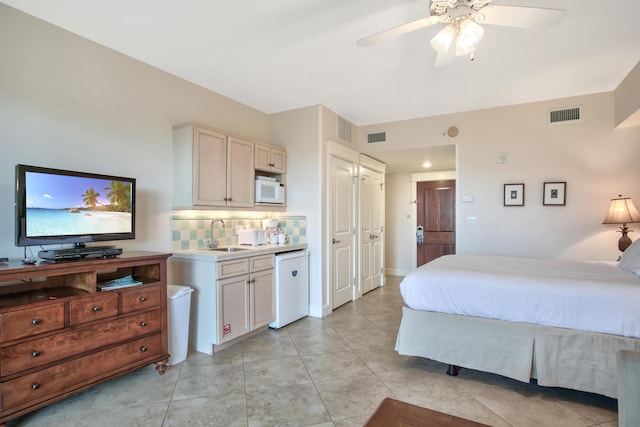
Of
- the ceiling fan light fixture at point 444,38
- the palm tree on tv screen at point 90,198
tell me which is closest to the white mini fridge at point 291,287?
the palm tree on tv screen at point 90,198

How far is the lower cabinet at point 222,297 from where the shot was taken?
2.88 meters

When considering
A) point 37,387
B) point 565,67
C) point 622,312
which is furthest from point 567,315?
point 37,387

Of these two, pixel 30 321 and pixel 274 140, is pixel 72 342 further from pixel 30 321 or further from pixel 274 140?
pixel 274 140

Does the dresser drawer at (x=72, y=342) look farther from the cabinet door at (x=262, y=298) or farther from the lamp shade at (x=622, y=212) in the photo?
the lamp shade at (x=622, y=212)

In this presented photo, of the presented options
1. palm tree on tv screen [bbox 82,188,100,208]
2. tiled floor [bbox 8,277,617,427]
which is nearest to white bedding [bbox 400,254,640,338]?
tiled floor [bbox 8,277,617,427]

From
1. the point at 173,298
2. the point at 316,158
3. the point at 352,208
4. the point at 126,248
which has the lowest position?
the point at 173,298

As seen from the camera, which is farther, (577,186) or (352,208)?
(352,208)

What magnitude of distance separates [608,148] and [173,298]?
4.75 metres

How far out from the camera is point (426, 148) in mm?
4574

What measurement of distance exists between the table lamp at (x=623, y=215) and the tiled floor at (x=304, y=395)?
6.50 feet

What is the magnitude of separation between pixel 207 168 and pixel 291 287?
5.25ft

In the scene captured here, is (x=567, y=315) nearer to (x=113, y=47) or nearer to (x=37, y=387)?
(x=37, y=387)

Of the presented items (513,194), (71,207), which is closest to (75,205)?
(71,207)

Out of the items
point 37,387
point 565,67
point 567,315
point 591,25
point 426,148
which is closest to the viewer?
point 37,387
